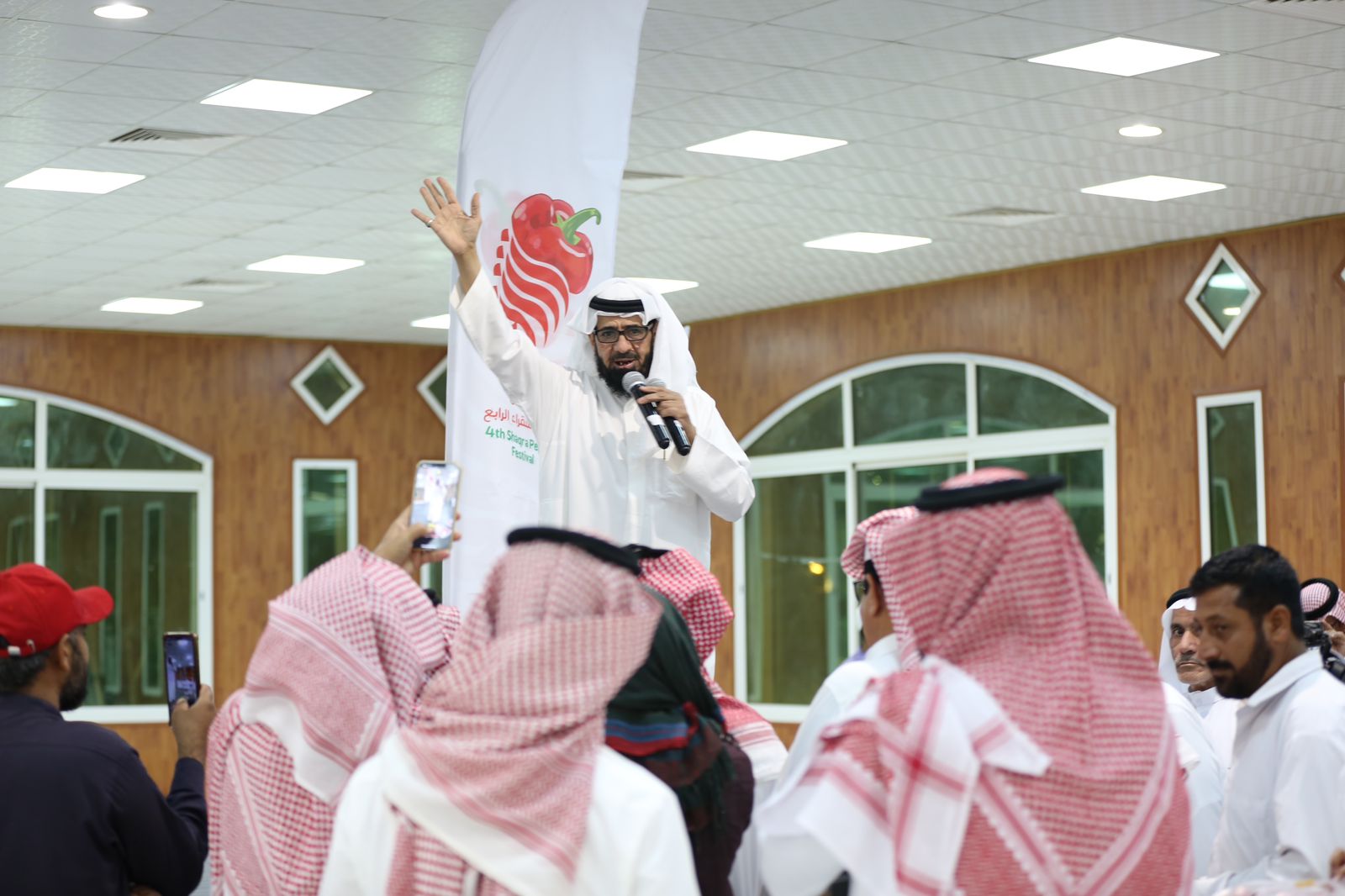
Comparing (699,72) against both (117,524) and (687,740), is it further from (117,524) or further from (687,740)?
(117,524)

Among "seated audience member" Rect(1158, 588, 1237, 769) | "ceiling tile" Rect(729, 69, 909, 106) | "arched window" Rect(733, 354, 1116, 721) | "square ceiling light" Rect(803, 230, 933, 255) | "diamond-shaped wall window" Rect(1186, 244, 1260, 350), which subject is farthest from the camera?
"arched window" Rect(733, 354, 1116, 721)

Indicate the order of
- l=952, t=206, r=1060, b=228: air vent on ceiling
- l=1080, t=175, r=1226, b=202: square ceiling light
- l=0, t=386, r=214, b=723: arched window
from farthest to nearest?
1. l=0, t=386, r=214, b=723: arched window
2. l=952, t=206, r=1060, b=228: air vent on ceiling
3. l=1080, t=175, r=1226, b=202: square ceiling light

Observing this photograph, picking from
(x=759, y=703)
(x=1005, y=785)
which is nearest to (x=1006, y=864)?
(x=1005, y=785)

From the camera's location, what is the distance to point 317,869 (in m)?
2.90

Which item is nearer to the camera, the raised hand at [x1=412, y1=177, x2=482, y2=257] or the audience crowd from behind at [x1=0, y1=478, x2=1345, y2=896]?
the audience crowd from behind at [x1=0, y1=478, x2=1345, y2=896]

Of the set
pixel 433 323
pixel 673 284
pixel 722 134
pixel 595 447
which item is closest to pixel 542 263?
pixel 595 447

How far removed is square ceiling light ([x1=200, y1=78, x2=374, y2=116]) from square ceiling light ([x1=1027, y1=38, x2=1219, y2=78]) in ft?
10.1

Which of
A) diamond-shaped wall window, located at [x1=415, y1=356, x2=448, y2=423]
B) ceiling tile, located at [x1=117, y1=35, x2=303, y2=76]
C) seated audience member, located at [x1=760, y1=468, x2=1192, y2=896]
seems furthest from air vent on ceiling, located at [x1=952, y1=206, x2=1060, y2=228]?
seated audience member, located at [x1=760, y1=468, x2=1192, y2=896]

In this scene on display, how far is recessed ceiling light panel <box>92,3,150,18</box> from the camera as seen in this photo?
6.99m

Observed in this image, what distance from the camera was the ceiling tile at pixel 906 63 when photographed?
766 centimetres

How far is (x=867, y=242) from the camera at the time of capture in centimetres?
1198

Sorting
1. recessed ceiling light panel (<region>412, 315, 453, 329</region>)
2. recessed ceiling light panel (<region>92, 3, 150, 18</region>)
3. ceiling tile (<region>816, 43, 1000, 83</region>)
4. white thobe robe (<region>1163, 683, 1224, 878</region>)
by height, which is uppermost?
recessed ceiling light panel (<region>92, 3, 150, 18</region>)

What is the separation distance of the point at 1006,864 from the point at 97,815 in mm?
1838

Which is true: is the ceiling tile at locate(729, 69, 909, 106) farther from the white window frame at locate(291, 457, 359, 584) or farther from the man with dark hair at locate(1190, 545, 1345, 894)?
the white window frame at locate(291, 457, 359, 584)
